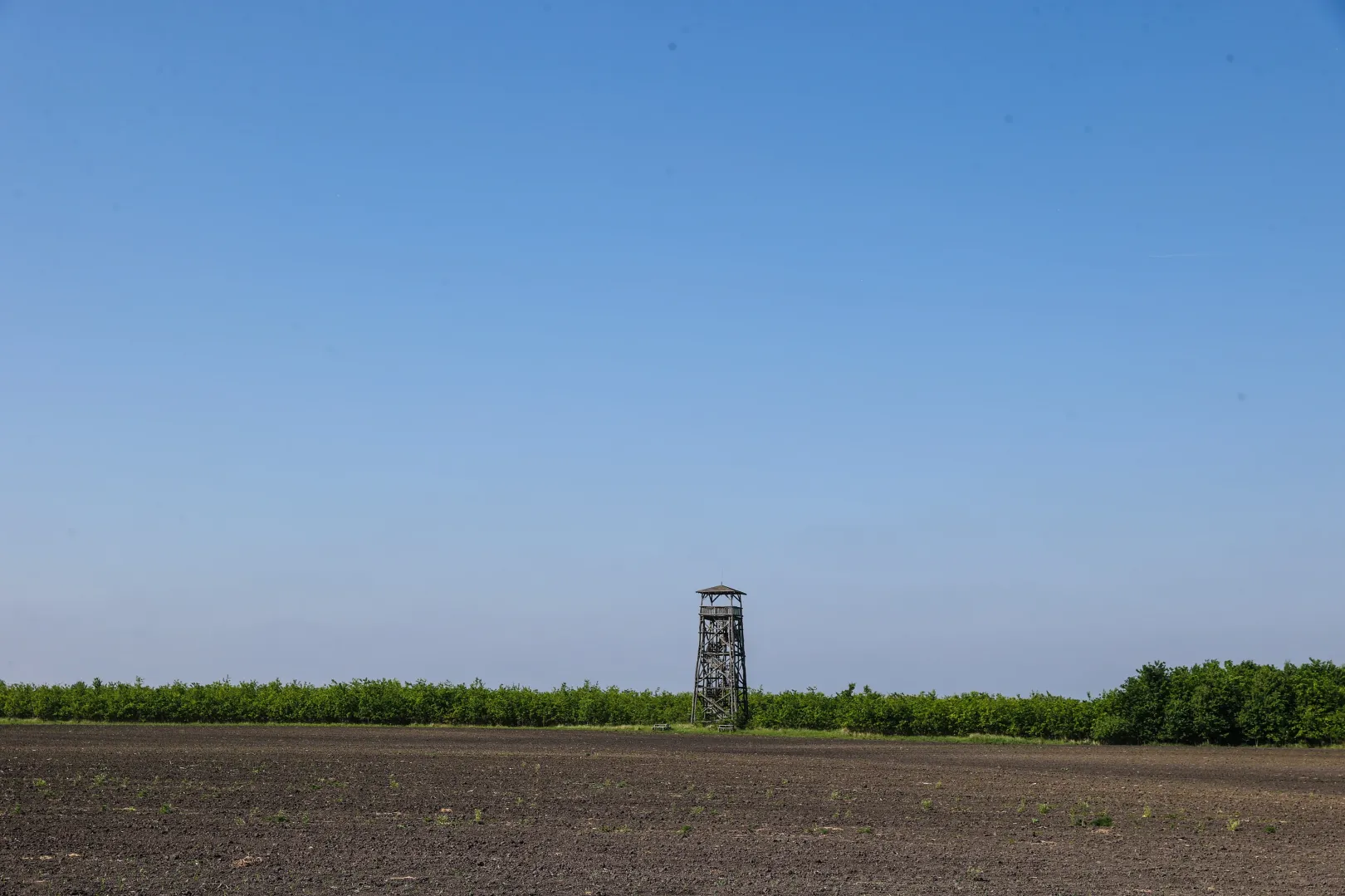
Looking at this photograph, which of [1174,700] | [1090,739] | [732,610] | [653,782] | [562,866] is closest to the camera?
[562,866]

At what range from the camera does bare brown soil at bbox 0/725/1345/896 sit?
A: 1378 centimetres

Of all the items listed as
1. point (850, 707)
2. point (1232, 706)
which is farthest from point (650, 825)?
point (850, 707)

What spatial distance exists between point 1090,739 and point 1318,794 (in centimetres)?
2788

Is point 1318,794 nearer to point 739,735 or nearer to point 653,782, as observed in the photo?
point 653,782

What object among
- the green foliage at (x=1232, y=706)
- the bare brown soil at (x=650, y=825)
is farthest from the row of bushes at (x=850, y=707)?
the bare brown soil at (x=650, y=825)

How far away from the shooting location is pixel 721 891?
13125mm

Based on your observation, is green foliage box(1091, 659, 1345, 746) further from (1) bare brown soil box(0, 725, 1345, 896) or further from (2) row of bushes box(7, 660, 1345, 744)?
(1) bare brown soil box(0, 725, 1345, 896)

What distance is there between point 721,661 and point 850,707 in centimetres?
668

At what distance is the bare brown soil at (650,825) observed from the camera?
13781 mm

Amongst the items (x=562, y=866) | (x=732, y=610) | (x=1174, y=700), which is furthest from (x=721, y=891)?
(x=732, y=610)

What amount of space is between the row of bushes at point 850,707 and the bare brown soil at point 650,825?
43.8ft

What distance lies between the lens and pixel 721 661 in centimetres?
5953

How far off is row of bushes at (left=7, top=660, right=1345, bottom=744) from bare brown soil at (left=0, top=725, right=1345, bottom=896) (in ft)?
43.8

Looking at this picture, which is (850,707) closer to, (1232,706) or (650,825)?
(1232,706)
